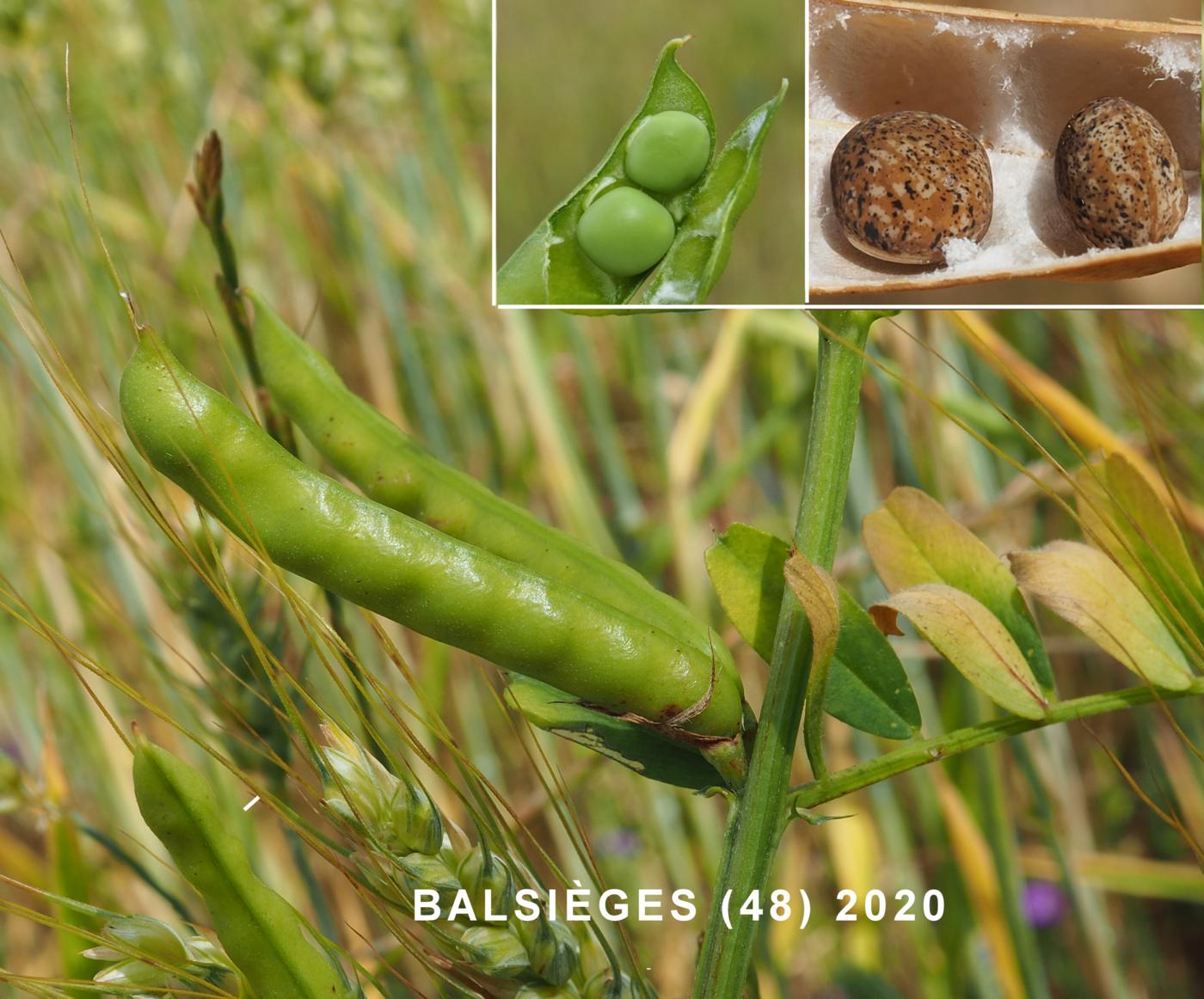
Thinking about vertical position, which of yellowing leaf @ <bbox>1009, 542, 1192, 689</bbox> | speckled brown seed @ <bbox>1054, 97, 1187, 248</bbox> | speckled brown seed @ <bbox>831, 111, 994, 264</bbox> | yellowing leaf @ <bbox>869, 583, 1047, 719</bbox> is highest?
speckled brown seed @ <bbox>1054, 97, 1187, 248</bbox>

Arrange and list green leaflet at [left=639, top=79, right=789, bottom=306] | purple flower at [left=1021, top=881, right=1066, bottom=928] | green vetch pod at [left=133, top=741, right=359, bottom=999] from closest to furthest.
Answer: green vetch pod at [left=133, top=741, right=359, bottom=999] < green leaflet at [left=639, top=79, right=789, bottom=306] < purple flower at [left=1021, top=881, right=1066, bottom=928]

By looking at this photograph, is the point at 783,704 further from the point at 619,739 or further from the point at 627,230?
the point at 627,230

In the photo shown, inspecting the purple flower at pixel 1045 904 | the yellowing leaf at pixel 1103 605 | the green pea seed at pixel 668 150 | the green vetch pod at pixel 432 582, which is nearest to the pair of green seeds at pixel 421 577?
the green vetch pod at pixel 432 582

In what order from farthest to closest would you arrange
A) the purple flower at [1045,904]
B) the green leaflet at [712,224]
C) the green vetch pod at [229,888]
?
the purple flower at [1045,904], the green leaflet at [712,224], the green vetch pod at [229,888]

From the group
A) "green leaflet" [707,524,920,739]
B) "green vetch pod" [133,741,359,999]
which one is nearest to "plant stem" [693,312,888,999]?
"green leaflet" [707,524,920,739]

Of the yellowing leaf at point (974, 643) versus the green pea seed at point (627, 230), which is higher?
the green pea seed at point (627, 230)

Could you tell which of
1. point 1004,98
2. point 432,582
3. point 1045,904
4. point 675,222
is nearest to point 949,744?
point 432,582

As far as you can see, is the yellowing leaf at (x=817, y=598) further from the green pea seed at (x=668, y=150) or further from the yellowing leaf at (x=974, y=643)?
the green pea seed at (x=668, y=150)

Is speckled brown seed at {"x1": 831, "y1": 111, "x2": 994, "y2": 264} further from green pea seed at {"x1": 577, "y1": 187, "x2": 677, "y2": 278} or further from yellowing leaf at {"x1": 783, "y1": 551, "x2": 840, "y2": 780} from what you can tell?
yellowing leaf at {"x1": 783, "y1": 551, "x2": 840, "y2": 780}
